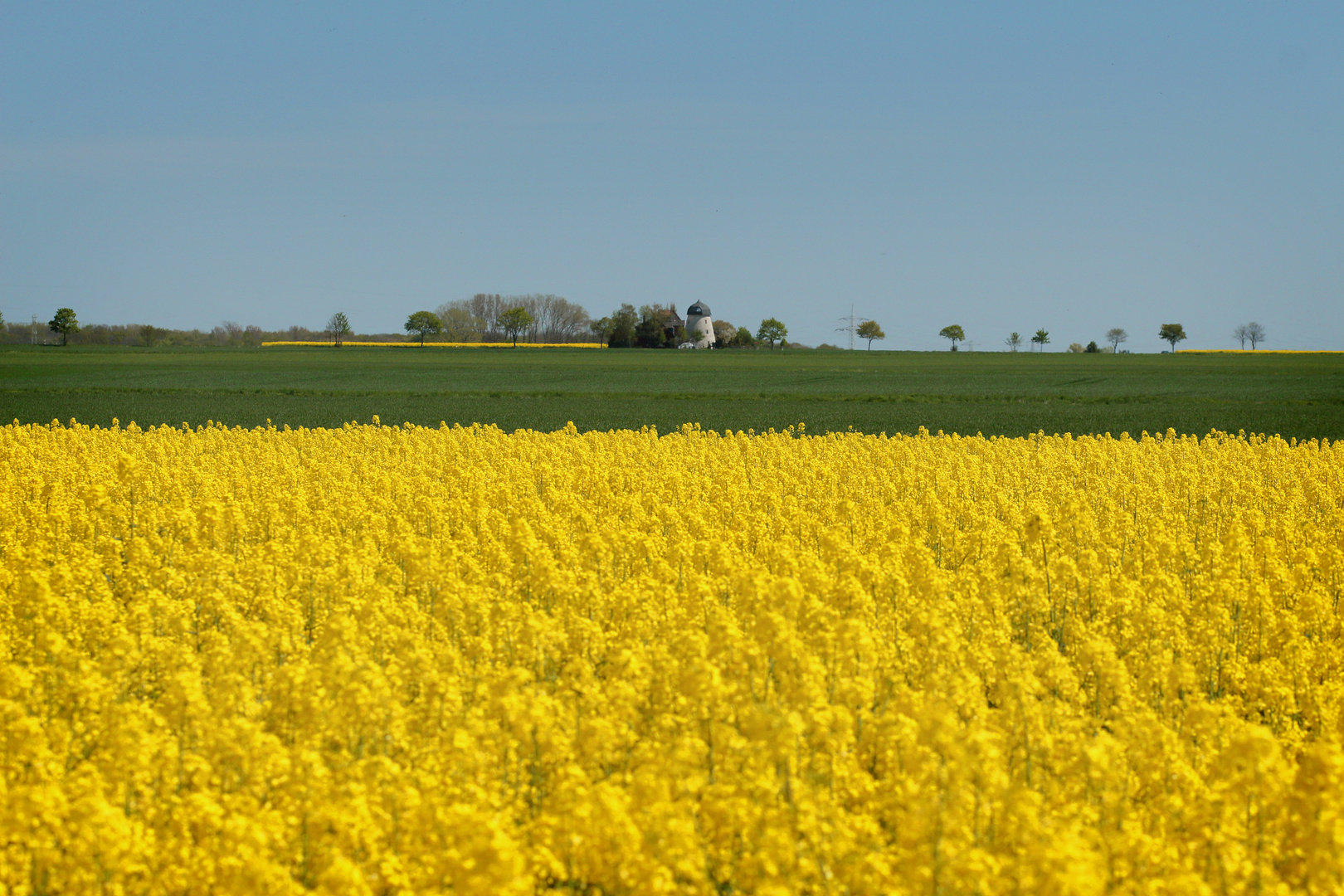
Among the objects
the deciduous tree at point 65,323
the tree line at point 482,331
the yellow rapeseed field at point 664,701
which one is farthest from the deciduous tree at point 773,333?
the yellow rapeseed field at point 664,701

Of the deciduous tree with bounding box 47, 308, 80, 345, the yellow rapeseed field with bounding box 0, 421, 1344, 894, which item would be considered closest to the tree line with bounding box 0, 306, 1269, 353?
the deciduous tree with bounding box 47, 308, 80, 345

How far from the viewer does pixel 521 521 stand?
537 inches

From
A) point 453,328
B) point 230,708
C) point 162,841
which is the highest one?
point 453,328

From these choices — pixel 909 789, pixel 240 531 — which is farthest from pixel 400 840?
pixel 240 531

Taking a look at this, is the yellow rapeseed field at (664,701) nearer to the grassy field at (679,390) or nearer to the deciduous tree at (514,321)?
the grassy field at (679,390)

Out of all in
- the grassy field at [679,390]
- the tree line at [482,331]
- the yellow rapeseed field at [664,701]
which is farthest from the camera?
the tree line at [482,331]

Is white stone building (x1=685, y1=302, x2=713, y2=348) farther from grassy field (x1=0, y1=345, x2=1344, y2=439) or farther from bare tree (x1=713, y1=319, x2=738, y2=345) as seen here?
grassy field (x1=0, y1=345, x2=1344, y2=439)

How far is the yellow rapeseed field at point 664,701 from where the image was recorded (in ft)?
19.4

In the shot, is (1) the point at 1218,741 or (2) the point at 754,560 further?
(2) the point at 754,560

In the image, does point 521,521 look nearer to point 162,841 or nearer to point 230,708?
point 230,708

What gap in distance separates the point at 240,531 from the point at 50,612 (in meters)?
4.50

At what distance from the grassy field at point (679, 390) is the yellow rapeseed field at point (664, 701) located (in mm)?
24372

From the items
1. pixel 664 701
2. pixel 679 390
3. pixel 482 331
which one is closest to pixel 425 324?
pixel 482 331

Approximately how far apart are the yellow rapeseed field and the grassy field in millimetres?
24372
